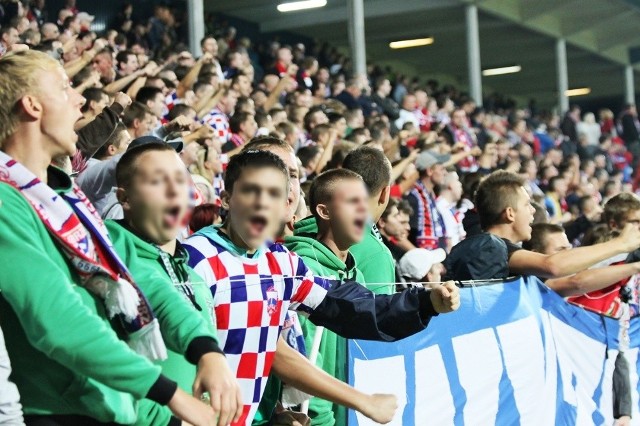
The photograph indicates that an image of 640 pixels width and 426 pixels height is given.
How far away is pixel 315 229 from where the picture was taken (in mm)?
4367

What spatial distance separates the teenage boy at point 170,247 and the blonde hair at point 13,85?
0.85ft

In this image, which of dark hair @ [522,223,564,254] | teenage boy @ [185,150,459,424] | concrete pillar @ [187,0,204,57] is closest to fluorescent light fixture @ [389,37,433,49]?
concrete pillar @ [187,0,204,57]

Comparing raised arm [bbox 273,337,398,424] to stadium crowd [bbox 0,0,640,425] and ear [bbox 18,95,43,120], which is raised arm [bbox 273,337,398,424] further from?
ear [bbox 18,95,43,120]

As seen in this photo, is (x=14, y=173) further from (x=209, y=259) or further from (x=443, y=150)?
(x=443, y=150)

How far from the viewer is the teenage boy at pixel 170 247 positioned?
2.23 metres

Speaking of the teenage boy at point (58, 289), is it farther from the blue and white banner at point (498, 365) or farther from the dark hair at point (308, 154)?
the dark hair at point (308, 154)

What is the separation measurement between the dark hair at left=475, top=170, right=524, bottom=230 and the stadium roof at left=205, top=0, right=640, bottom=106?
55.9ft

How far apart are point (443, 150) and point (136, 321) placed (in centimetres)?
1110

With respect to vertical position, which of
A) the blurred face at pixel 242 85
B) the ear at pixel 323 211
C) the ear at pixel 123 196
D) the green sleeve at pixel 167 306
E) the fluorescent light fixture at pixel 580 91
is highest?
the fluorescent light fixture at pixel 580 91

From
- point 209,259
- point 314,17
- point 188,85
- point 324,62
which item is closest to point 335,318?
point 209,259

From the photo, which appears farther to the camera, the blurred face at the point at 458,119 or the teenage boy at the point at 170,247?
the blurred face at the point at 458,119

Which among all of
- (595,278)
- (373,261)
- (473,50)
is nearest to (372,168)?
(373,261)

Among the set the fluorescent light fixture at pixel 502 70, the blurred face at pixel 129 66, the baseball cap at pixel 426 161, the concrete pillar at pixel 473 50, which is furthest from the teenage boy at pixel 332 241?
the fluorescent light fixture at pixel 502 70

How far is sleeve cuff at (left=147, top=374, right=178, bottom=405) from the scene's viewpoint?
229cm
